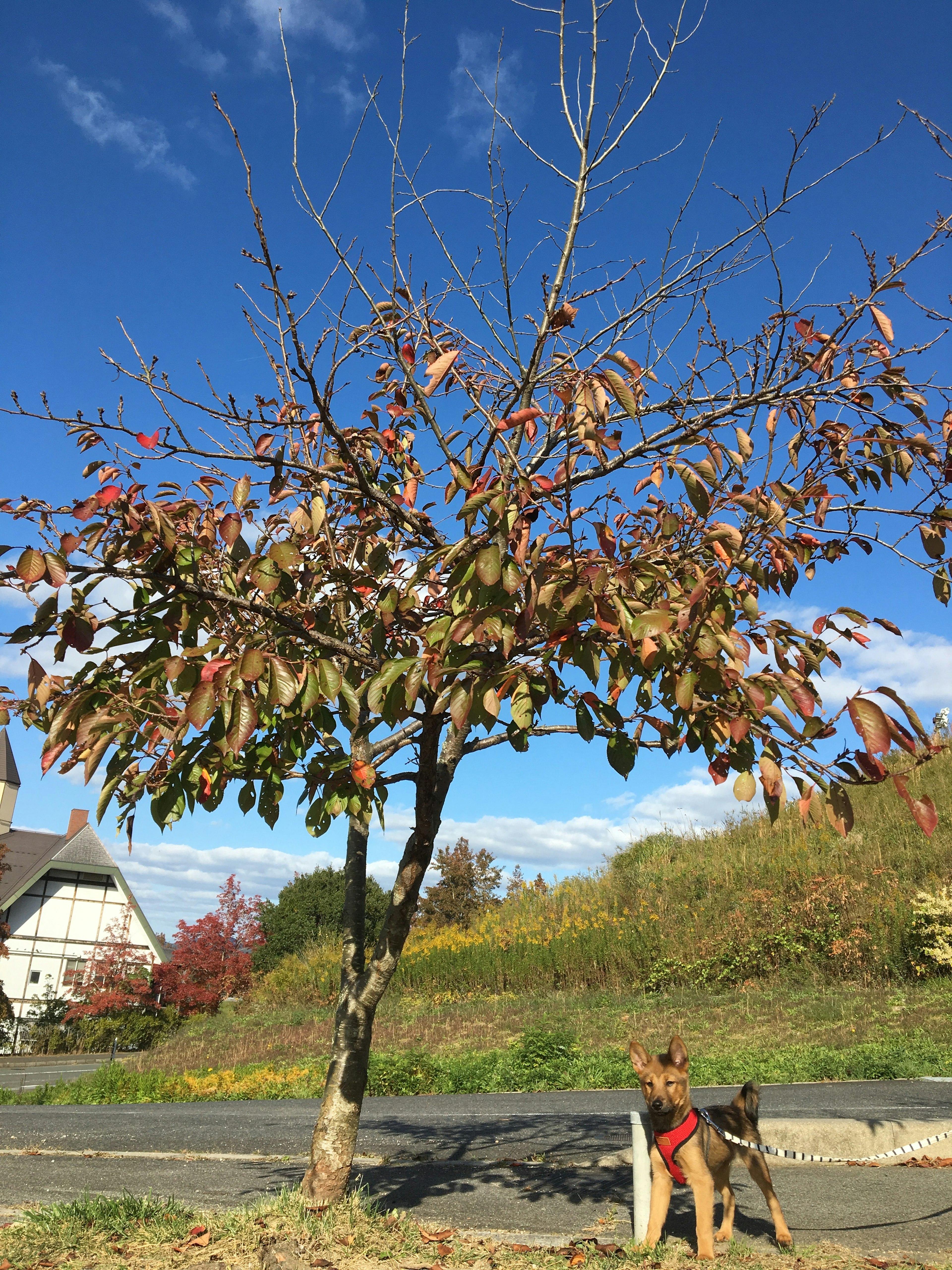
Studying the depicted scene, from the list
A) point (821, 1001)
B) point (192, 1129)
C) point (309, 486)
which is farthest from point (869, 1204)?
point (821, 1001)

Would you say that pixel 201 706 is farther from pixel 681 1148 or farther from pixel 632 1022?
pixel 632 1022

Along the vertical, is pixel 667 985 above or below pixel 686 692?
A: below

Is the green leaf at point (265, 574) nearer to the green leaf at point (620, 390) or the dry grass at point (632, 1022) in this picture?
the green leaf at point (620, 390)

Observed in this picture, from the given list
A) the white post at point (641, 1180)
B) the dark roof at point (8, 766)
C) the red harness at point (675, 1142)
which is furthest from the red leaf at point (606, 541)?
the dark roof at point (8, 766)

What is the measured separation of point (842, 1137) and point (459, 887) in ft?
81.6

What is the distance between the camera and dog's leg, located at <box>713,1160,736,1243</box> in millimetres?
3859

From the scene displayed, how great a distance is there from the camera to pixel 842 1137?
5574mm

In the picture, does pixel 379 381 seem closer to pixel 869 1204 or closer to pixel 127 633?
pixel 127 633

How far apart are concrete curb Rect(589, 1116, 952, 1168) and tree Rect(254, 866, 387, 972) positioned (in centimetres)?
2228

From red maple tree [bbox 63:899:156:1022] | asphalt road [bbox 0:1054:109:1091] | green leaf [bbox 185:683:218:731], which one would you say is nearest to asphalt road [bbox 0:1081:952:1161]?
green leaf [bbox 185:683:218:731]

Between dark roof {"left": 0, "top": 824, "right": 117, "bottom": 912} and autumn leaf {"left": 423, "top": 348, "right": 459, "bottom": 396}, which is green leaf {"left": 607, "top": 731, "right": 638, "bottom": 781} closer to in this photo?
autumn leaf {"left": 423, "top": 348, "right": 459, "bottom": 396}

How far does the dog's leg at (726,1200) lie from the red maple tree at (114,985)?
21.9 metres

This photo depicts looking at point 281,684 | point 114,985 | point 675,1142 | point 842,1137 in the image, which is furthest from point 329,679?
point 114,985

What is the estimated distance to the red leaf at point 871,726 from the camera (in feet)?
6.77
